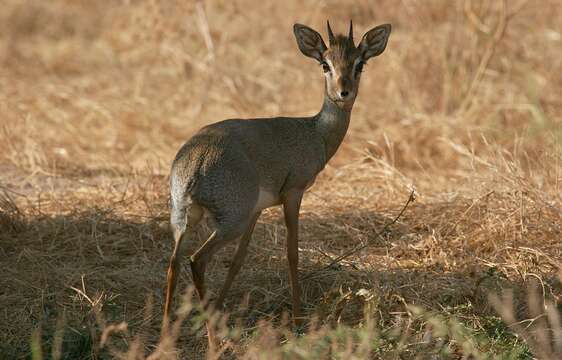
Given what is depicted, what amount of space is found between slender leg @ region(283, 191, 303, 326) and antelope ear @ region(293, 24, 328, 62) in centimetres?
96

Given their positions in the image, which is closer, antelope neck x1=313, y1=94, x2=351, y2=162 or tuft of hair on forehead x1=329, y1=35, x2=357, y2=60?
tuft of hair on forehead x1=329, y1=35, x2=357, y2=60

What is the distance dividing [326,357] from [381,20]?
268 inches

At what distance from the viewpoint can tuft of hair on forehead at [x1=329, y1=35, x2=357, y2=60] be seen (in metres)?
5.59

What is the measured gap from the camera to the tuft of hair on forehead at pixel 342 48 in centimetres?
559

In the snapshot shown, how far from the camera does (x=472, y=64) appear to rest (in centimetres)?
977

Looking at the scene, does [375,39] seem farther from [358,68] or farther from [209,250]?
[209,250]

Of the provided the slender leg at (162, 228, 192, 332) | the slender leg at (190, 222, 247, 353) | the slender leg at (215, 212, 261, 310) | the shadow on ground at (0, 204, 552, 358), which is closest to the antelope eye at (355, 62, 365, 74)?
the slender leg at (215, 212, 261, 310)

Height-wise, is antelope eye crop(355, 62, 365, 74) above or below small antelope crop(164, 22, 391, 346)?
above

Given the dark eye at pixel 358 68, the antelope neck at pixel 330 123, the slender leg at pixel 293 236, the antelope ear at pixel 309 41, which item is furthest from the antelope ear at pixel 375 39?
the slender leg at pixel 293 236

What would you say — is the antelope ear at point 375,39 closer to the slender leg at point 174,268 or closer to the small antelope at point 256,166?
the small antelope at point 256,166

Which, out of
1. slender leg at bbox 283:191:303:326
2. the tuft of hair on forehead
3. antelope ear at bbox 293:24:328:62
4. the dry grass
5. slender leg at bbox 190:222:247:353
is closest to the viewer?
slender leg at bbox 190:222:247:353

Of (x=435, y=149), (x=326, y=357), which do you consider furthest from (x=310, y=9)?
(x=326, y=357)

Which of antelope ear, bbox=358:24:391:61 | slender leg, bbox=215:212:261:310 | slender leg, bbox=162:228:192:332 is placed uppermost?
antelope ear, bbox=358:24:391:61

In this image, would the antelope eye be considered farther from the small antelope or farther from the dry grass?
the dry grass
